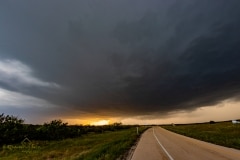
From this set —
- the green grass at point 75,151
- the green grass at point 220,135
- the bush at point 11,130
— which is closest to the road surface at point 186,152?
the green grass at point 75,151

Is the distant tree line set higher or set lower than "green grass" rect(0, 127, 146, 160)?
higher

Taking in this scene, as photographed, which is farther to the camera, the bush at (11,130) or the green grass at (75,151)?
the bush at (11,130)

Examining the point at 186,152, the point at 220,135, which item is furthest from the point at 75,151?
the point at 220,135

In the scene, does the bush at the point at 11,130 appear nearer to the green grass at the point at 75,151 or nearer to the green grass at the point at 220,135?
the green grass at the point at 75,151

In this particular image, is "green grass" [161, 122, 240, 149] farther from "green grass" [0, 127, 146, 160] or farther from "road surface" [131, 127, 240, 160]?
"green grass" [0, 127, 146, 160]

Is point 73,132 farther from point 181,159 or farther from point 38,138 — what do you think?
point 181,159

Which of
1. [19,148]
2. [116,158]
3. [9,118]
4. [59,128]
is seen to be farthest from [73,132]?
[116,158]

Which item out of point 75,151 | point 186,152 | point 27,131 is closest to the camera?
point 186,152

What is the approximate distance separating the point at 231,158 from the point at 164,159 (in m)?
3.52

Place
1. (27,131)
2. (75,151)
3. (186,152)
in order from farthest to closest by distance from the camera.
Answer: (27,131) < (75,151) < (186,152)

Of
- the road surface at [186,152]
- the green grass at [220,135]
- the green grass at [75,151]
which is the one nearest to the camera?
the road surface at [186,152]

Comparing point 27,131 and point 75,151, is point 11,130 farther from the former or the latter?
point 75,151

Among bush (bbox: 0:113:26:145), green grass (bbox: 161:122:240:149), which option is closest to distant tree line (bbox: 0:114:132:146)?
bush (bbox: 0:113:26:145)

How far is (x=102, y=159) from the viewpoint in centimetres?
1758
